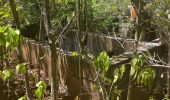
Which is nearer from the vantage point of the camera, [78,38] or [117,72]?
[117,72]

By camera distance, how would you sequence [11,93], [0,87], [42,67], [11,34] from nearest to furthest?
[11,34] → [0,87] → [11,93] → [42,67]

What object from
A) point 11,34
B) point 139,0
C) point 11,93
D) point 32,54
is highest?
point 139,0

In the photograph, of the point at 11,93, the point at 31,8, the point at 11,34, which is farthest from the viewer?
the point at 31,8

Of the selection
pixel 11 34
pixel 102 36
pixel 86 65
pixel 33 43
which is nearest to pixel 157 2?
pixel 86 65

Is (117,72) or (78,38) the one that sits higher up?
(78,38)

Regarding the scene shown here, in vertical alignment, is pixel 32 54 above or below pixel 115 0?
below

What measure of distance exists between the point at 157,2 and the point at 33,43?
441 cm

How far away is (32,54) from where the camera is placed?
885 centimetres

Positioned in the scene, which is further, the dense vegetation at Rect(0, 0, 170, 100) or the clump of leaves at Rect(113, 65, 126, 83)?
the clump of leaves at Rect(113, 65, 126, 83)

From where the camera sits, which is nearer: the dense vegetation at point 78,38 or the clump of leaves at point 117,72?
the dense vegetation at point 78,38

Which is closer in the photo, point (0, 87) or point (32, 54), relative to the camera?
point (0, 87)

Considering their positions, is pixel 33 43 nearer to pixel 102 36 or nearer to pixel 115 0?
pixel 102 36

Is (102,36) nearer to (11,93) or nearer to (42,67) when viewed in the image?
(42,67)

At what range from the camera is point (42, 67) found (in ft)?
28.0
